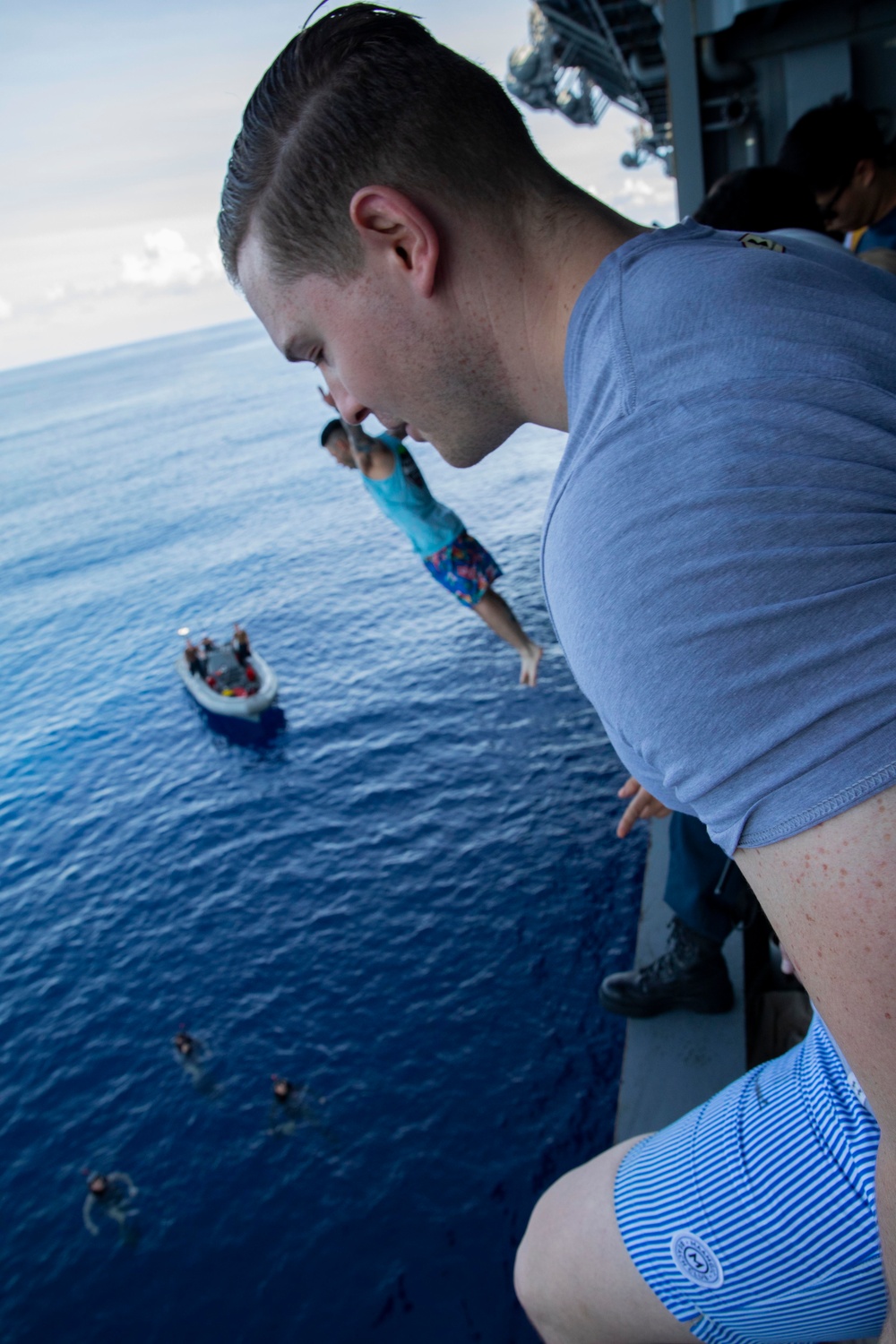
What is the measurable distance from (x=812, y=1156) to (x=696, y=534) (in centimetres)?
167

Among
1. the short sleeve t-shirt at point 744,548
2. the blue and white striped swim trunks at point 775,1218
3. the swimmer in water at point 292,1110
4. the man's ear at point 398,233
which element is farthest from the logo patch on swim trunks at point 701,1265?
the swimmer in water at point 292,1110

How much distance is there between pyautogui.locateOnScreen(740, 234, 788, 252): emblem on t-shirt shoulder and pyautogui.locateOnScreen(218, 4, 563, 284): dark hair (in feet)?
1.07

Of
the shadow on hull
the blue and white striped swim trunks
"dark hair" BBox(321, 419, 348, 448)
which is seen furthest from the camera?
the shadow on hull

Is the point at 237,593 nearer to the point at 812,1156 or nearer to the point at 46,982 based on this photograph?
the point at 46,982

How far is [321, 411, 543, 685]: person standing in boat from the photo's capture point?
6.79 m

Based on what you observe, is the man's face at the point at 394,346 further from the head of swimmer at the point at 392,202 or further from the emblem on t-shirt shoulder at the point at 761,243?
the emblem on t-shirt shoulder at the point at 761,243

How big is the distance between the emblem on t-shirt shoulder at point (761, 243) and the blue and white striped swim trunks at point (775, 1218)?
163 cm

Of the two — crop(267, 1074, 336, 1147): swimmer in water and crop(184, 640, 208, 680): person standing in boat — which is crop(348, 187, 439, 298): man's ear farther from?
crop(184, 640, 208, 680): person standing in boat

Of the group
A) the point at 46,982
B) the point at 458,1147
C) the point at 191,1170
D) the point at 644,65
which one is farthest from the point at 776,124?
the point at 46,982

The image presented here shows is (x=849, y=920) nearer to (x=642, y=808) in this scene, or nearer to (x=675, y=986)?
(x=642, y=808)

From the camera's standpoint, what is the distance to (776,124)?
427 inches

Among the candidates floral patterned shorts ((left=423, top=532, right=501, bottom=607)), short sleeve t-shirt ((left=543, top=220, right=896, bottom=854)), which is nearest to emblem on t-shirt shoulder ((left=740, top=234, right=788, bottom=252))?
short sleeve t-shirt ((left=543, top=220, right=896, bottom=854))

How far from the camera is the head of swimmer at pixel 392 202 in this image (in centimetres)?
131

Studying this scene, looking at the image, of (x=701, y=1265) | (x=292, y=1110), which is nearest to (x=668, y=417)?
(x=701, y=1265)
